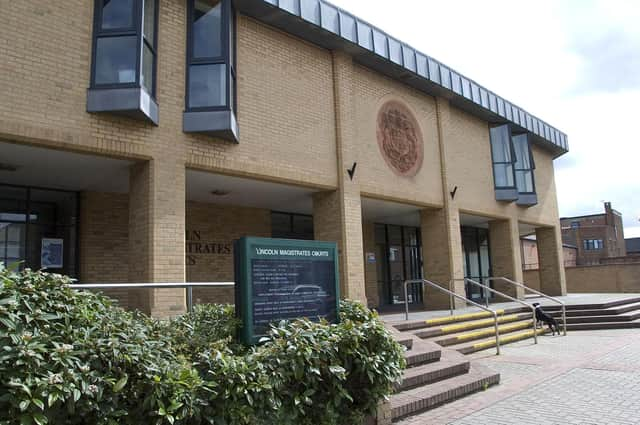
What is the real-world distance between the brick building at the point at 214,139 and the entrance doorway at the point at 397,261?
660 millimetres

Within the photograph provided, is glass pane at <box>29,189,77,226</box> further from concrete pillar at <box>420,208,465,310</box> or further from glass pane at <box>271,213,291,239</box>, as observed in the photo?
concrete pillar at <box>420,208,465,310</box>

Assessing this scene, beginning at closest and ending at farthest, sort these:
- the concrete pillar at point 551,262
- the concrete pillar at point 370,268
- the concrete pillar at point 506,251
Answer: the concrete pillar at point 370,268 → the concrete pillar at point 506,251 → the concrete pillar at point 551,262

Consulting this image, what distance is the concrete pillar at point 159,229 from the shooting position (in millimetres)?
8203

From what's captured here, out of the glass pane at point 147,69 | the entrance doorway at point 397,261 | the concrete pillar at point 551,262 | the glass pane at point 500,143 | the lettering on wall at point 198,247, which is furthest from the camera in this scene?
the concrete pillar at point 551,262

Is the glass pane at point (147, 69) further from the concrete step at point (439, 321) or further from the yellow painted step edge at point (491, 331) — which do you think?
the yellow painted step edge at point (491, 331)

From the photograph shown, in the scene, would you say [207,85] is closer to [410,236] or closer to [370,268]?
[370,268]

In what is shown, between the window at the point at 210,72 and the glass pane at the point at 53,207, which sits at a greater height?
the window at the point at 210,72

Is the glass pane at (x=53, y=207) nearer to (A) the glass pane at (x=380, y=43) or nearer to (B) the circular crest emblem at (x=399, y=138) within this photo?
(B) the circular crest emblem at (x=399, y=138)

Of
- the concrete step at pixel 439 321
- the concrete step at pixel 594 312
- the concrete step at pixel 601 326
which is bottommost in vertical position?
the concrete step at pixel 601 326

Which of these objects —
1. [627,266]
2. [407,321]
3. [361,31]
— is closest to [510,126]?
[361,31]

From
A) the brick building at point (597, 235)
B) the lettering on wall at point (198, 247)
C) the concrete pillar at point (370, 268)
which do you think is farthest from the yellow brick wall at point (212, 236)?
the brick building at point (597, 235)

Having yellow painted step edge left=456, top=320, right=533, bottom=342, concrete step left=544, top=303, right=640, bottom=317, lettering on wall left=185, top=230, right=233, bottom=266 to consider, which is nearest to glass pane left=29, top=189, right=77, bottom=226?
lettering on wall left=185, top=230, right=233, bottom=266

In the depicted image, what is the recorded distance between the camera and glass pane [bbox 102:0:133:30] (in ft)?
26.7

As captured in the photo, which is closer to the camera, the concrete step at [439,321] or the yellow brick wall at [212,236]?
the concrete step at [439,321]
